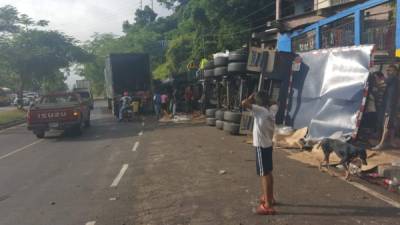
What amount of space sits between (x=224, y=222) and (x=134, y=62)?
23.1 metres

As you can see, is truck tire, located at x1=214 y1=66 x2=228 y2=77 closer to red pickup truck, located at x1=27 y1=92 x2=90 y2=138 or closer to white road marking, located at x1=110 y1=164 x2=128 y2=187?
red pickup truck, located at x1=27 y1=92 x2=90 y2=138

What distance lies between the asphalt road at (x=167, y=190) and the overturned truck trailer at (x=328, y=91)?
1705 mm

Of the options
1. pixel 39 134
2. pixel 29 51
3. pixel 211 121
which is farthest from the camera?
pixel 29 51

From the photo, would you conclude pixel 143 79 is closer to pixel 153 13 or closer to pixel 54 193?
pixel 54 193

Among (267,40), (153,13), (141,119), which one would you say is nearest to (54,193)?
(141,119)

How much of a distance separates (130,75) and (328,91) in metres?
17.5

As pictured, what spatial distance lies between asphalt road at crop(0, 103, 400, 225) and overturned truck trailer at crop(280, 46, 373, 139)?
1.71 metres

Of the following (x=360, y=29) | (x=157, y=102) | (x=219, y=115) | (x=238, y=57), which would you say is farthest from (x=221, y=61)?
(x=157, y=102)

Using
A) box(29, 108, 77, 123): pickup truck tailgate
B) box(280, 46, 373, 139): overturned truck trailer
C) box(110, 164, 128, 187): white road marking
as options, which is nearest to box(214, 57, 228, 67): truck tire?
box(280, 46, 373, 139): overturned truck trailer

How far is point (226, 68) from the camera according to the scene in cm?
1789

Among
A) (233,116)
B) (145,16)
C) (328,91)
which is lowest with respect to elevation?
(233,116)

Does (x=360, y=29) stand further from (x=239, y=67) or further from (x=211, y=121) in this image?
(x=211, y=121)

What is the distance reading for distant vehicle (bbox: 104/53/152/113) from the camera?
28.3m

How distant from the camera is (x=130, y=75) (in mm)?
28797
